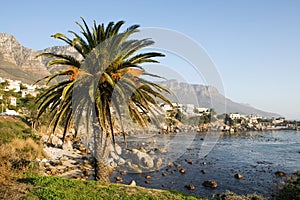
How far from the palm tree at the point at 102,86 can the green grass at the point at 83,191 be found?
1189 mm

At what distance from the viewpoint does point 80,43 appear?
11383 millimetres

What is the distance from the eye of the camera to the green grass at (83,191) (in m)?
9.01

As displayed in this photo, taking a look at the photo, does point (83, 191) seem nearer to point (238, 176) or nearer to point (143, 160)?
point (143, 160)

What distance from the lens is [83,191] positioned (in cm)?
960

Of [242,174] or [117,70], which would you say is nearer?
[117,70]

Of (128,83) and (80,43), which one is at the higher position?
(80,43)

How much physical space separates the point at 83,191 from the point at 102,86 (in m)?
4.13

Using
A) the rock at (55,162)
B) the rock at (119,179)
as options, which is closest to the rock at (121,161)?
the rock at (119,179)

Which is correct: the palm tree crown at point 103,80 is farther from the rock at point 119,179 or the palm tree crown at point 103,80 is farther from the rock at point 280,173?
the rock at point 280,173

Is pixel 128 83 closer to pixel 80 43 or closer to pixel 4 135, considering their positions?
pixel 80 43

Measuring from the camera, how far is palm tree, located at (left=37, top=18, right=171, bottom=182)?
1048cm

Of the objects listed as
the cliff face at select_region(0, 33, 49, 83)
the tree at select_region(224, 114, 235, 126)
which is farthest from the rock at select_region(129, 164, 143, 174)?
the cliff face at select_region(0, 33, 49, 83)

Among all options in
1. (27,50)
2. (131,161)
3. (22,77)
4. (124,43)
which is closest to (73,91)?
(124,43)

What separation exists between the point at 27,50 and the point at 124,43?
195263mm
